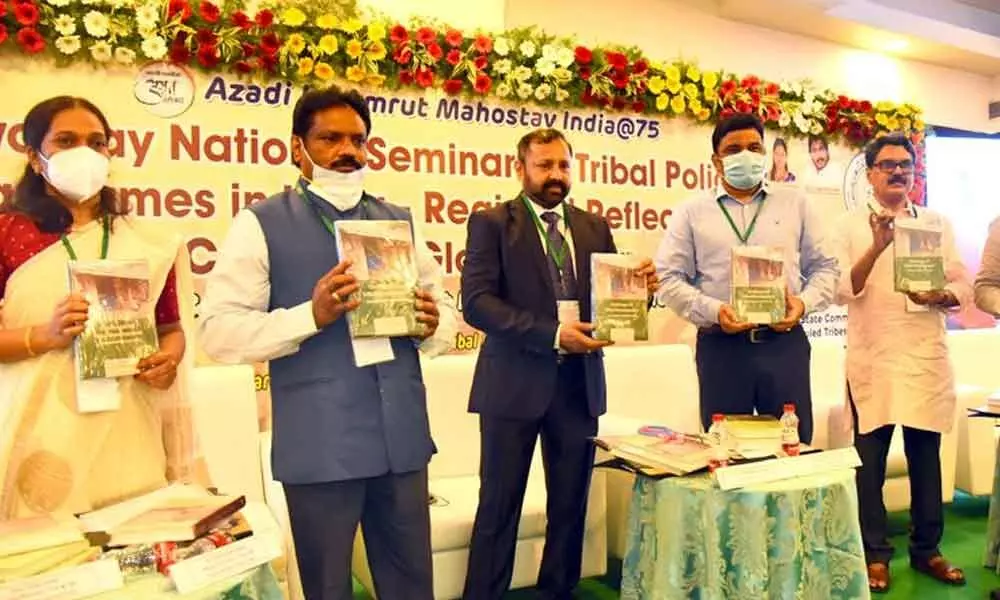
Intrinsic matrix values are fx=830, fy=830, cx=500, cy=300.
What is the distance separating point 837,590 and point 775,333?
90cm

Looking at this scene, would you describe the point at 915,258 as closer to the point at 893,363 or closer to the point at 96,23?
the point at 893,363

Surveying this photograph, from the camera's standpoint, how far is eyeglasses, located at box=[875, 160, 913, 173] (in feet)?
10.9

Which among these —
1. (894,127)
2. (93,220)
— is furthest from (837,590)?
(894,127)

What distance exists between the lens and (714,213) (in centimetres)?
312

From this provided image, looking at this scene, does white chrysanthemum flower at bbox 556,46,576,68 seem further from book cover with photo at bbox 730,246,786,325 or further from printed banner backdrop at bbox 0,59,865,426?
book cover with photo at bbox 730,246,786,325

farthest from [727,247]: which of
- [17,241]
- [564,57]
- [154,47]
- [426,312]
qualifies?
[154,47]

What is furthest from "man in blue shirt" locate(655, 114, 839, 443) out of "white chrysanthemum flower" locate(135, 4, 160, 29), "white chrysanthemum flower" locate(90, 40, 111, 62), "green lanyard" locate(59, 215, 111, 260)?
"white chrysanthemum flower" locate(90, 40, 111, 62)

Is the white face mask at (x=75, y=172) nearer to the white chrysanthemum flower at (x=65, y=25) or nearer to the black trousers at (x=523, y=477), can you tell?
the black trousers at (x=523, y=477)

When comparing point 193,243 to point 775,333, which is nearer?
point 775,333

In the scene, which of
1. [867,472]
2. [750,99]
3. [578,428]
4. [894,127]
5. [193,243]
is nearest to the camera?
[578,428]

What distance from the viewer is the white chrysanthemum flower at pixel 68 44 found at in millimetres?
3344

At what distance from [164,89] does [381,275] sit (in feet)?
7.21

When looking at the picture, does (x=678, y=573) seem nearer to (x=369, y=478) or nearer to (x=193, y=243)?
(x=369, y=478)

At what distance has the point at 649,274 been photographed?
9.19 ft
